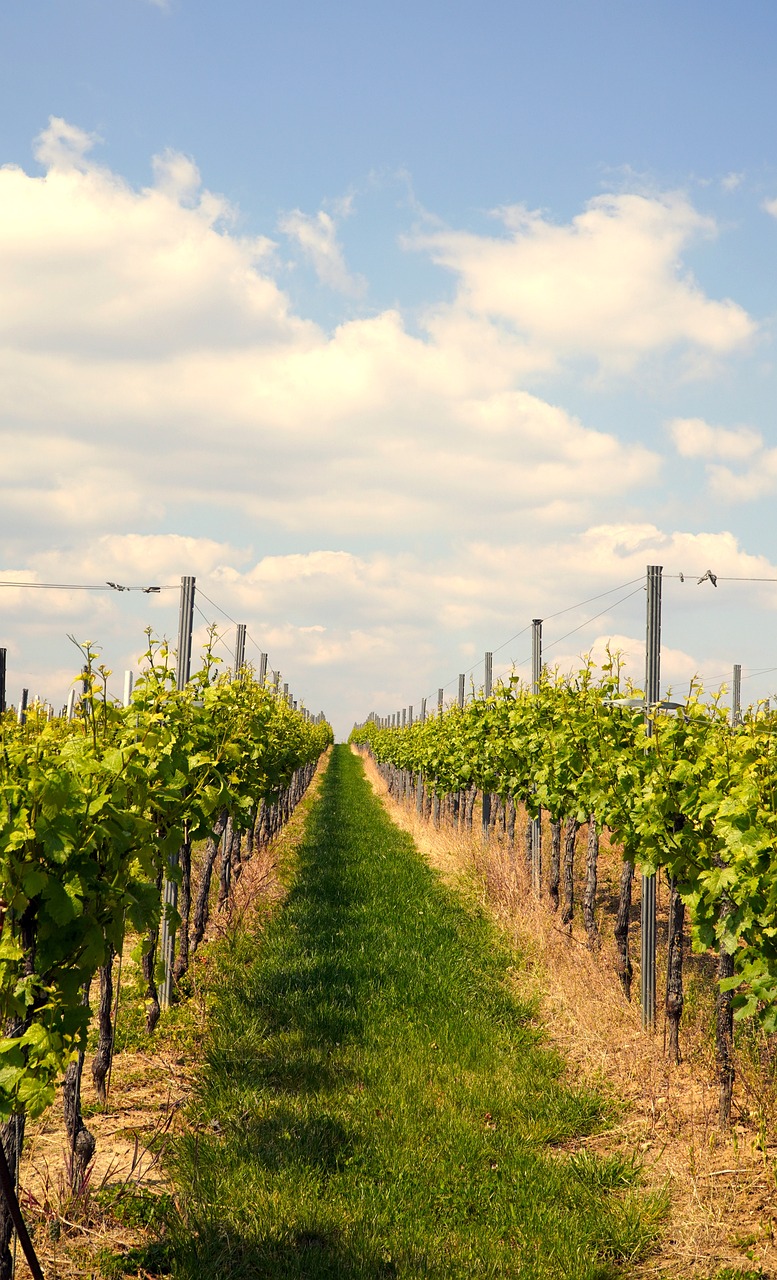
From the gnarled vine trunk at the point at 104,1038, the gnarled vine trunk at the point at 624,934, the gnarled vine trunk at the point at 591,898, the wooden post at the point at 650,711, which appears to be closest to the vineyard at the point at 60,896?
the gnarled vine trunk at the point at 104,1038

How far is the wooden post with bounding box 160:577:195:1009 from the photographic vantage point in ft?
25.3

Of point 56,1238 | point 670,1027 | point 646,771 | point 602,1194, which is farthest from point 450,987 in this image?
point 56,1238

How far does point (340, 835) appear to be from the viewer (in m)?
19.5

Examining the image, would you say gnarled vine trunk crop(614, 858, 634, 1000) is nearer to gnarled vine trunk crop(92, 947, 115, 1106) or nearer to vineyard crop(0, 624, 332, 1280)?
gnarled vine trunk crop(92, 947, 115, 1106)

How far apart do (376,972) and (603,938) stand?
3.58 meters

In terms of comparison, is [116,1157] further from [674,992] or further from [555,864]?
[555,864]

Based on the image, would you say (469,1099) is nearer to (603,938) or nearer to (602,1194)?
(602,1194)

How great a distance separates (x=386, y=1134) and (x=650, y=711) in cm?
336

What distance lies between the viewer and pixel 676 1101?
604 centimetres

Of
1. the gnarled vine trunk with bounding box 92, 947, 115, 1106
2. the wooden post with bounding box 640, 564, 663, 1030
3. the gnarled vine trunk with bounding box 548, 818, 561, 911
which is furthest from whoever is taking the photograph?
the gnarled vine trunk with bounding box 548, 818, 561, 911

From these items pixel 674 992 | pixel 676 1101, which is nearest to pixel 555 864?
pixel 674 992

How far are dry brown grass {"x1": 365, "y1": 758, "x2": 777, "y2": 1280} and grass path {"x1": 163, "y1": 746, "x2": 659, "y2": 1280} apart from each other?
0.69ft

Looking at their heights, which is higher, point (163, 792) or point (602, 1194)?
point (163, 792)

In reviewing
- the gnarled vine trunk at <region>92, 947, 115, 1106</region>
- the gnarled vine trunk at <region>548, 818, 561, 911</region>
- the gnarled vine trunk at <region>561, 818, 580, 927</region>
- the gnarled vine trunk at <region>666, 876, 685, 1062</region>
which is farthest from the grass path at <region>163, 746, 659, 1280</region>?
the gnarled vine trunk at <region>548, 818, 561, 911</region>
